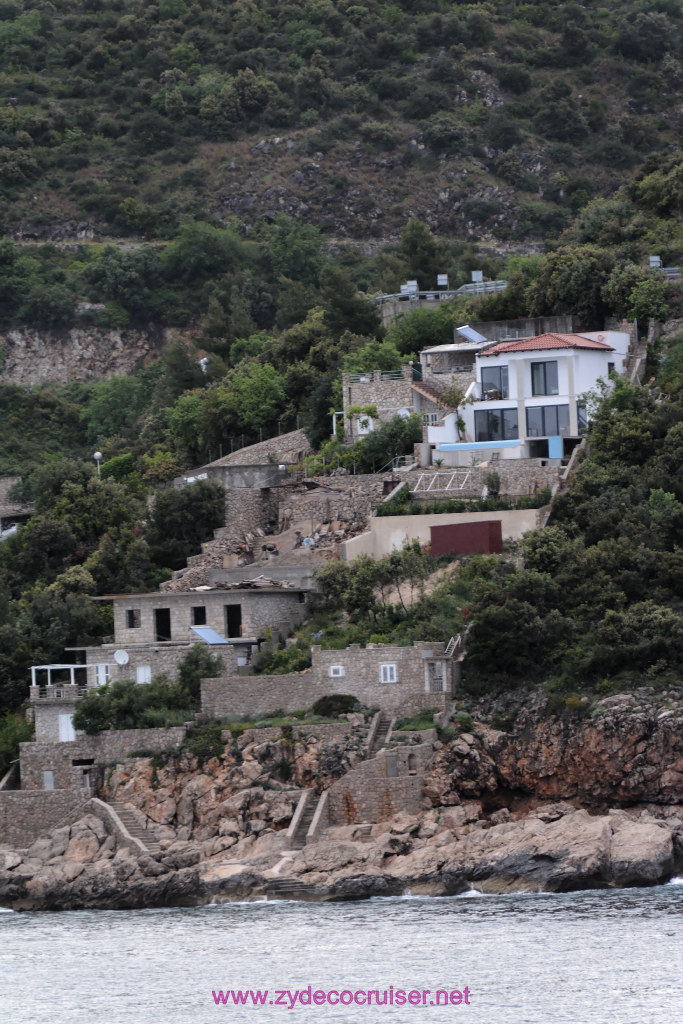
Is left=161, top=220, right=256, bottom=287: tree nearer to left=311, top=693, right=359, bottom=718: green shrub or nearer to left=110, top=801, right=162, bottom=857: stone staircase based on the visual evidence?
left=311, top=693, right=359, bottom=718: green shrub

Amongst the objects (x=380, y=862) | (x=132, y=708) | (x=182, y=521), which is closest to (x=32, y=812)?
(x=132, y=708)

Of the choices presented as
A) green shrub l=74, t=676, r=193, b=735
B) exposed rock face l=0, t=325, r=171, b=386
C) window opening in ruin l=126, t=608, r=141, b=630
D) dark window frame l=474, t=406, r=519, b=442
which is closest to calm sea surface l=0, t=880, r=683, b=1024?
green shrub l=74, t=676, r=193, b=735

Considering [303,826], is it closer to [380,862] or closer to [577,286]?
[380,862]

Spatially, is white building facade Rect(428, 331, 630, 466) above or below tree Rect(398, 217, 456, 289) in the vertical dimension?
below

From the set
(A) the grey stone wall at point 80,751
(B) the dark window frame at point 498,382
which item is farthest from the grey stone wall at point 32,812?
(B) the dark window frame at point 498,382

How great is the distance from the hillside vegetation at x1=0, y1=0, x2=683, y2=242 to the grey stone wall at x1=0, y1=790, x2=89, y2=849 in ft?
194

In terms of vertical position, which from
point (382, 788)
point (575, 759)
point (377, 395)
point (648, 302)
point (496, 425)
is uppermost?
point (648, 302)

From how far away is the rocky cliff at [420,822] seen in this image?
52.8 m

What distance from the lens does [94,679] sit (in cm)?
6103

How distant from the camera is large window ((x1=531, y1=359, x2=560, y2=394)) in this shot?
69.8 m

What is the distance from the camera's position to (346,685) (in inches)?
2296

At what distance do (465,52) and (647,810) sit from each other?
268 ft

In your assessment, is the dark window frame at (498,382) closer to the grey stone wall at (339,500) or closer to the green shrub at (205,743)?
the grey stone wall at (339,500)

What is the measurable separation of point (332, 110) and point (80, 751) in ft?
236
